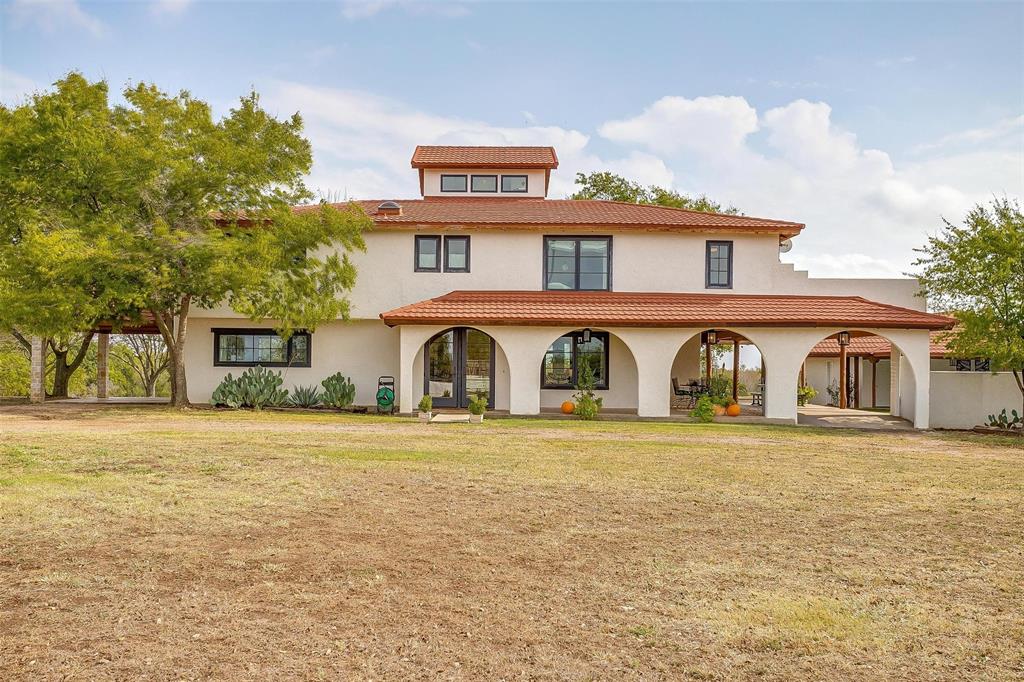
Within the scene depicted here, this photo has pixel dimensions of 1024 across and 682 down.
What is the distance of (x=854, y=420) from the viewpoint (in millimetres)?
21656

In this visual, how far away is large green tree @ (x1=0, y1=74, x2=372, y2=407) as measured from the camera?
19156 mm

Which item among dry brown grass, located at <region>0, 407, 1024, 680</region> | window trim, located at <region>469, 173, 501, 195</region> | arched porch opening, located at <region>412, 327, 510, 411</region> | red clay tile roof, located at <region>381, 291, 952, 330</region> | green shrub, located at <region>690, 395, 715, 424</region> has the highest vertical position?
window trim, located at <region>469, 173, 501, 195</region>

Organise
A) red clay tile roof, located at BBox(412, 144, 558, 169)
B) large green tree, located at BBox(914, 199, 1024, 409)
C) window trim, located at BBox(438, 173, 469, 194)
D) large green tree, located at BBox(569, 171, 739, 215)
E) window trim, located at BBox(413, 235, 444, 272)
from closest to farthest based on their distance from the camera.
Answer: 1. large green tree, located at BBox(914, 199, 1024, 409)
2. window trim, located at BBox(413, 235, 444, 272)
3. red clay tile roof, located at BBox(412, 144, 558, 169)
4. window trim, located at BBox(438, 173, 469, 194)
5. large green tree, located at BBox(569, 171, 739, 215)

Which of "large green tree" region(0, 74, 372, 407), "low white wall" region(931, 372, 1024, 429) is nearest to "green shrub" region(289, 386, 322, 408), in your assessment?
"large green tree" region(0, 74, 372, 407)

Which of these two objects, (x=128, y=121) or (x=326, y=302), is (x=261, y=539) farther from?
(x=128, y=121)

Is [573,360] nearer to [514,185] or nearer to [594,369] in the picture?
[594,369]

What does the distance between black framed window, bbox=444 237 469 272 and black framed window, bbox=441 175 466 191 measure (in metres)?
5.81

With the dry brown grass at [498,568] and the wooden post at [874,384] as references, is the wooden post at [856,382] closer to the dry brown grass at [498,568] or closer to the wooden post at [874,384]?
the wooden post at [874,384]

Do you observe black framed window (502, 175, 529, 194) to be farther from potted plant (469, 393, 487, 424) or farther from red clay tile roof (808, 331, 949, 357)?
red clay tile roof (808, 331, 949, 357)

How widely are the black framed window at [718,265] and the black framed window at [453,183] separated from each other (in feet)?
32.7

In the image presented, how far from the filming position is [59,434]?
1483cm

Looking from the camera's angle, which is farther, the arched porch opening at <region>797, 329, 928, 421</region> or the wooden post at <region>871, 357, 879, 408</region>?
the wooden post at <region>871, 357, 879, 408</region>

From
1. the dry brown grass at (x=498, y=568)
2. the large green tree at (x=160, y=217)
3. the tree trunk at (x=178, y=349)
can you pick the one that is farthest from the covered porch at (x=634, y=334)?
the dry brown grass at (x=498, y=568)

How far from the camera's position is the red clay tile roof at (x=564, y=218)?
896 inches
